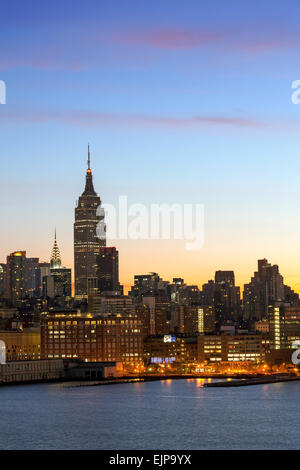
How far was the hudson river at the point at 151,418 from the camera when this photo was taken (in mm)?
50844

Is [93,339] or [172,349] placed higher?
[93,339]

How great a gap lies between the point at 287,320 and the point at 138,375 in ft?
81.3

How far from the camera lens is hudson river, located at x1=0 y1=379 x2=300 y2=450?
5084 cm

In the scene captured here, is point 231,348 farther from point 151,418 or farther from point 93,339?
point 151,418

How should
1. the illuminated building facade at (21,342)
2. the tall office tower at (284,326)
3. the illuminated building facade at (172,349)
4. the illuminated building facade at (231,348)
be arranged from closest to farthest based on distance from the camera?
the illuminated building facade at (231,348), the tall office tower at (284,326), the illuminated building facade at (172,349), the illuminated building facade at (21,342)

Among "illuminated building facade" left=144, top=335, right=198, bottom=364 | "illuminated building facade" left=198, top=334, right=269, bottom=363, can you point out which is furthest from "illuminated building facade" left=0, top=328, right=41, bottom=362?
"illuminated building facade" left=198, top=334, right=269, bottom=363

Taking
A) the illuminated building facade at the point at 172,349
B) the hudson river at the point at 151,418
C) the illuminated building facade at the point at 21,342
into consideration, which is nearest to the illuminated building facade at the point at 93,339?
the illuminated building facade at the point at 172,349

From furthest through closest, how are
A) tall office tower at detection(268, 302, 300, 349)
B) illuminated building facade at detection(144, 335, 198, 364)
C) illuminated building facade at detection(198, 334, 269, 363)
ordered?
illuminated building facade at detection(144, 335, 198, 364)
tall office tower at detection(268, 302, 300, 349)
illuminated building facade at detection(198, 334, 269, 363)

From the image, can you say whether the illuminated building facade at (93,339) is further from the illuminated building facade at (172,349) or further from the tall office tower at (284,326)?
the tall office tower at (284,326)

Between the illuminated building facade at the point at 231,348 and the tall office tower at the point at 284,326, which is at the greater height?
the tall office tower at the point at 284,326

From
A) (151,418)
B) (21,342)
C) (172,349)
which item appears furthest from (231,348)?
(151,418)

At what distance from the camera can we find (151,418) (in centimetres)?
6178

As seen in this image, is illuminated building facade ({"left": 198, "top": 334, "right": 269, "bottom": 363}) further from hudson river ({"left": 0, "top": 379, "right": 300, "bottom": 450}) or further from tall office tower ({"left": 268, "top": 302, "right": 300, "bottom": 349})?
hudson river ({"left": 0, "top": 379, "right": 300, "bottom": 450})
